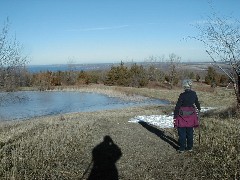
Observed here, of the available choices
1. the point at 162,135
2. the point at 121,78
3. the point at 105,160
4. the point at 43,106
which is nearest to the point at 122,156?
the point at 105,160

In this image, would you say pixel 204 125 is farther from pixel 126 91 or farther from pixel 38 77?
pixel 38 77

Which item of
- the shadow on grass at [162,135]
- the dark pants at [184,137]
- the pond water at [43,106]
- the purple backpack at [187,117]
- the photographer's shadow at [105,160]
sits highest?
the purple backpack at [187,117]

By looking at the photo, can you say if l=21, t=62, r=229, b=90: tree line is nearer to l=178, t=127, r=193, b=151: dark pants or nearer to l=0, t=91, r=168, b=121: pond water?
l=0, t=91, r=168, b=121: pond water

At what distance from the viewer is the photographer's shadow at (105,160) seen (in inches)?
321

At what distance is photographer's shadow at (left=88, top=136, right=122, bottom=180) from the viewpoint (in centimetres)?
816

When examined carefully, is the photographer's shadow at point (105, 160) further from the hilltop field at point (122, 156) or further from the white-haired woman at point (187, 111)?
the white-haired woman at point (187, 111)

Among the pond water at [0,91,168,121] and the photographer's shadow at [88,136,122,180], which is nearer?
the photographer's shadow at [88,136,122,180]

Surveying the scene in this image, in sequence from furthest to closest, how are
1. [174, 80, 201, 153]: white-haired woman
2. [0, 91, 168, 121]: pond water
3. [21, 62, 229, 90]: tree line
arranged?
[21, 62, 229, 90]: tree line → [0, 91, 168, 121]: pond water → [174, 80, 201, 153]: white-haired woman

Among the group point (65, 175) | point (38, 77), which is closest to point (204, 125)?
point (65, 175)

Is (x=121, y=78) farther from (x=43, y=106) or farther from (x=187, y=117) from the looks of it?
(x=187, y=117)

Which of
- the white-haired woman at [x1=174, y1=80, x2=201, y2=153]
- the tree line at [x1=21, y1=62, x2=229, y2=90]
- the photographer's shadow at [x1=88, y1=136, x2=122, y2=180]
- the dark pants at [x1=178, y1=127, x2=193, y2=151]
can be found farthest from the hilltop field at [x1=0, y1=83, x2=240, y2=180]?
the tree line at [x1=21, y1=62, x2=229, y2=90]

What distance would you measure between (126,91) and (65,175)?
49752 millimetres

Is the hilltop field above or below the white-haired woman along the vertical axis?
below

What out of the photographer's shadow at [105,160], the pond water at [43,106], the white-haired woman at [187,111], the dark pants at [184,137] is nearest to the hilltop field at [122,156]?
the photographer's shadow at [105,160]
